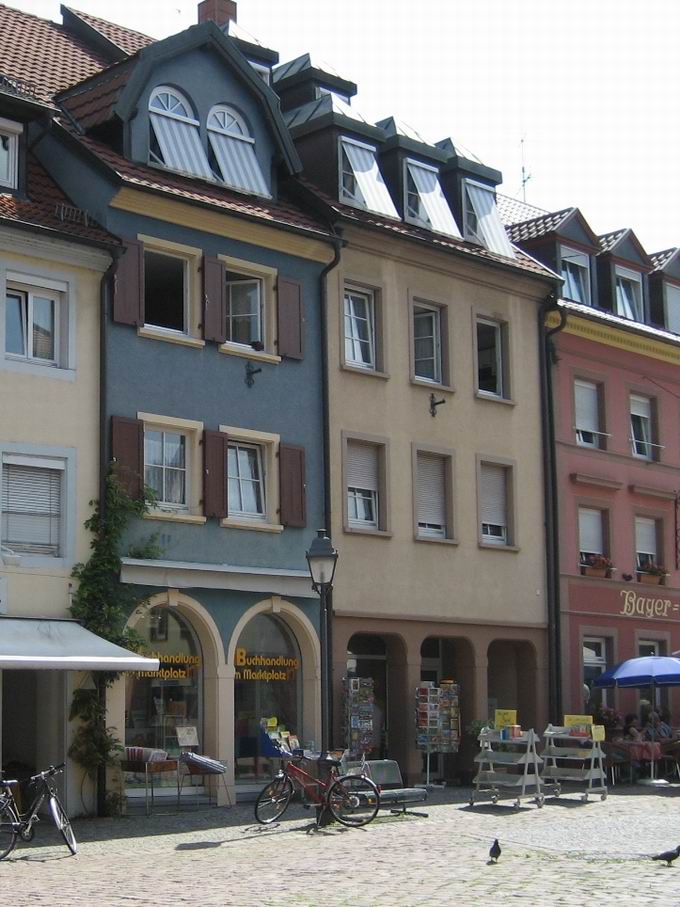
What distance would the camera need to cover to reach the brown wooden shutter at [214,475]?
25.3m

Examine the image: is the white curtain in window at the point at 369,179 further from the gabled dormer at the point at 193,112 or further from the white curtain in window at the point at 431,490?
the white curtain in window at the point at 431,490

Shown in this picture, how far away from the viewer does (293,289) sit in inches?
1077

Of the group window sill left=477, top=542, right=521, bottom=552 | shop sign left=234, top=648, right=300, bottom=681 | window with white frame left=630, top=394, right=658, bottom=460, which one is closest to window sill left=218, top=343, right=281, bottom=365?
shop sign left=234, top=648, right=300, bottom=681

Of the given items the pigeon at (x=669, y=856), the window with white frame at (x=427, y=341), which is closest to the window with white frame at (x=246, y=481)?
the window with white frame at (x=427, y=341)

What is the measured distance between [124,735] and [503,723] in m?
6.69

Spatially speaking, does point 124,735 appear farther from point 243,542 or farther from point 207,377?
point 207,377

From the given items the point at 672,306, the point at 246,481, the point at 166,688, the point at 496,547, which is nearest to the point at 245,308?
the point at 246,481

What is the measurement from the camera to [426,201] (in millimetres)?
31188

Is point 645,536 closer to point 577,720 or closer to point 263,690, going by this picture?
point 577,720

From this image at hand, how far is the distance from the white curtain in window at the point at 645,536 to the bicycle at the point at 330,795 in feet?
50.1

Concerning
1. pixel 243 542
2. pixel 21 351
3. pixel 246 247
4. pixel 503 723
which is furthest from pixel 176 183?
pixel 503 723

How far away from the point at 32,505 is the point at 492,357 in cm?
1194

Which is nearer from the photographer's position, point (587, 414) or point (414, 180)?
point (414, 180)

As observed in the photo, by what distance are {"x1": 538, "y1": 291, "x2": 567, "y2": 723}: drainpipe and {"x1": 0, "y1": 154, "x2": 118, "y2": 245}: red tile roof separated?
1143 centimetres
